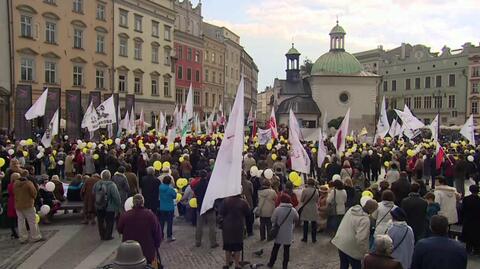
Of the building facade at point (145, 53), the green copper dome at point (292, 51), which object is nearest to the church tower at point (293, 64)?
the green copper dome at point (292, 51)

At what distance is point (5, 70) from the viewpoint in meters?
34.0

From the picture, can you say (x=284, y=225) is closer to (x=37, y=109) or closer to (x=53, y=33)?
(x=37, y=109)

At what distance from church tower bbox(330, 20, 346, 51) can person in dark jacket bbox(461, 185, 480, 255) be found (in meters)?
61.1

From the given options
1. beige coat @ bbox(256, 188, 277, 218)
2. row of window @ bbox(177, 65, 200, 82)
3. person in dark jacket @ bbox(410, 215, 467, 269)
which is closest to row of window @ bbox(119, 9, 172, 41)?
row of window @ bbox(177, 65, 200, 82)

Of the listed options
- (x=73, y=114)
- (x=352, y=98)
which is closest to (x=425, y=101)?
(x=352, y=98)

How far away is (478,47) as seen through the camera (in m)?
70.8

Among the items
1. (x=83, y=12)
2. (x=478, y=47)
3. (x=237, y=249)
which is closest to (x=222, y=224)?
(x=237, y=249)

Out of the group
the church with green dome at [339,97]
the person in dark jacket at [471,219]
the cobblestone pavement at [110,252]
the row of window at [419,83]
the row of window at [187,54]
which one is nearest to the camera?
the cobblestone pavement at [110,252]

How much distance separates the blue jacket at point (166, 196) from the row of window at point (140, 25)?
121 ft

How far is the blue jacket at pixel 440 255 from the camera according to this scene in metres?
5.71

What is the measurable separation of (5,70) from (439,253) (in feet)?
113

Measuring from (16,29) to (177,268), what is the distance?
3075cm

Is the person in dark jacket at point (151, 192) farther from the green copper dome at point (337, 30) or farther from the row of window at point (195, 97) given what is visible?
the green copper dome at point (337, 30)

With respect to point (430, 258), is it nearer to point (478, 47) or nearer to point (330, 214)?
point (330, 214)
